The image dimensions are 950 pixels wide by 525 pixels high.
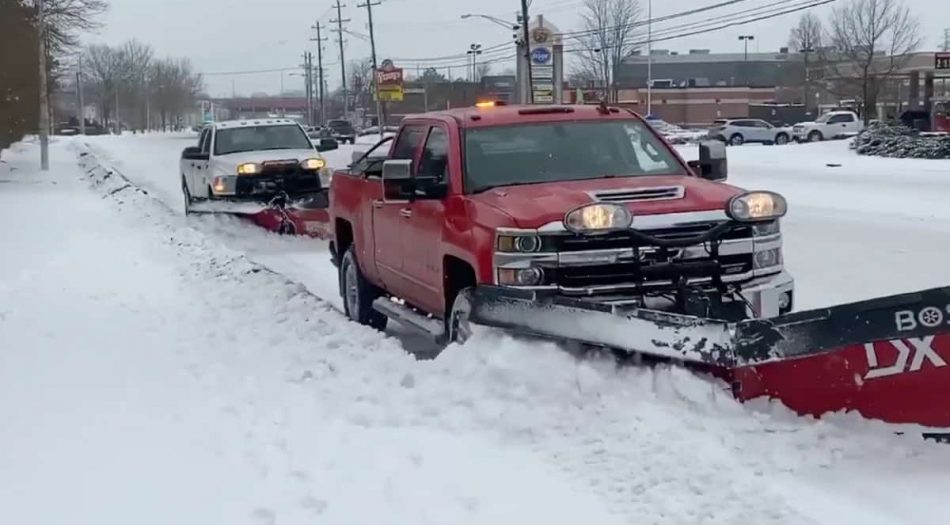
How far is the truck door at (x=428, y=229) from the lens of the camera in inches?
300

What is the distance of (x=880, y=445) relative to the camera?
5.37 meters

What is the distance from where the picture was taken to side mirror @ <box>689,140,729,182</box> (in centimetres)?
802

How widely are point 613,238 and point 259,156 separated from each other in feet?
40.3

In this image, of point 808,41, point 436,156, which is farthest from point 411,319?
point 808,41

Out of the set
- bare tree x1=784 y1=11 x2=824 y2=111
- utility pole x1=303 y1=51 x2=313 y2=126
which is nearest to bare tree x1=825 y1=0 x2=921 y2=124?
bare tree x1=784 y1=11 x2=824 y2=111

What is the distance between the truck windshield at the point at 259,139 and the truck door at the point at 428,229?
10.8 metres

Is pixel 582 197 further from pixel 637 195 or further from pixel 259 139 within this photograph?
pixel 259 139

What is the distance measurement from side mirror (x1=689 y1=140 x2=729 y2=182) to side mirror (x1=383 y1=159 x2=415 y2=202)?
197 cm

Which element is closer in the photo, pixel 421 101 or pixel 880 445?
pixel 880 445

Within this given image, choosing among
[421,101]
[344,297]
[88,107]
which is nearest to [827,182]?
[344,297]

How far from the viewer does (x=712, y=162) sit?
8.02 metres

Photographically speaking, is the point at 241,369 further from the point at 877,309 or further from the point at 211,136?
the point at 211,136

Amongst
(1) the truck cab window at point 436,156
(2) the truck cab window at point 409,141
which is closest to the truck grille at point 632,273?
(1) the truck cab window at point 436,156

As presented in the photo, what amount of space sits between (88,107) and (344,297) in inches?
6832
